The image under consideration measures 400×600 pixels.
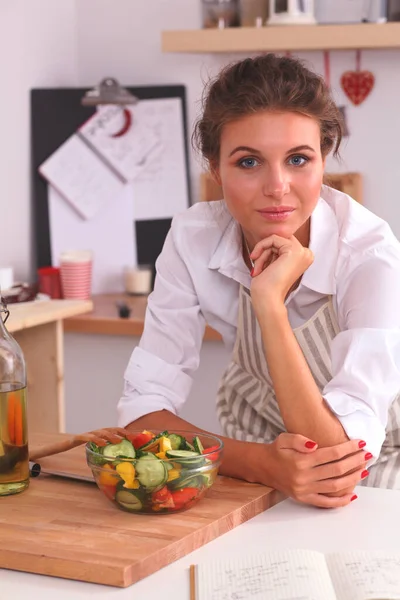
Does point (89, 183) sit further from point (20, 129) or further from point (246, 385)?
point (246, 385)

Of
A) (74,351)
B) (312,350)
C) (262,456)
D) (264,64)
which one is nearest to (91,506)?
(262,456)

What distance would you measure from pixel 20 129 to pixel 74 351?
30.1 inches

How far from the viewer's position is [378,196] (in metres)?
3.18

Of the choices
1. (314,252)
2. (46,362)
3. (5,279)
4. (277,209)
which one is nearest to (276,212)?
(277,209)

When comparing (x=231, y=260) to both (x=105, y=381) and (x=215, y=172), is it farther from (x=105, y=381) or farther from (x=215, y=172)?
(x=105, y=381)

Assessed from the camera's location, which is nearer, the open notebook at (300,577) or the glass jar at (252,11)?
the open notebook at (300,577)

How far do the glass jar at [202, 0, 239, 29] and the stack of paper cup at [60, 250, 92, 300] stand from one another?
873 millimetres

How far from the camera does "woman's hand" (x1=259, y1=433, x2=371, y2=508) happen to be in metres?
1.31

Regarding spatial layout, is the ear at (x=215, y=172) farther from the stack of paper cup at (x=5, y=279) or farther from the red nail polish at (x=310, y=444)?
the stack of paper cup at (x=5, y=279)

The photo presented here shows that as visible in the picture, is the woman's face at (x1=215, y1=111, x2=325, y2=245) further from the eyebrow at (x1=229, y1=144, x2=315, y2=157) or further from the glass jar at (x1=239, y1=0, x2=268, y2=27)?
the glass jar at (x1=239, y1=0, x2=268, y2=27)

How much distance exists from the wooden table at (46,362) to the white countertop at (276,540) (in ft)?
4.17

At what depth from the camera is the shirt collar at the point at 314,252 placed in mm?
1583

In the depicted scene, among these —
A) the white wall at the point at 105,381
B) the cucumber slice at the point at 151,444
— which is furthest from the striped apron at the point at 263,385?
the white wall at the point at 105,381

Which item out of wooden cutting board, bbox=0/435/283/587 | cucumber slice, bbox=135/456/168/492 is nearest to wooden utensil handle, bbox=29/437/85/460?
wooden cutting board, bbox=0/435/283/587
